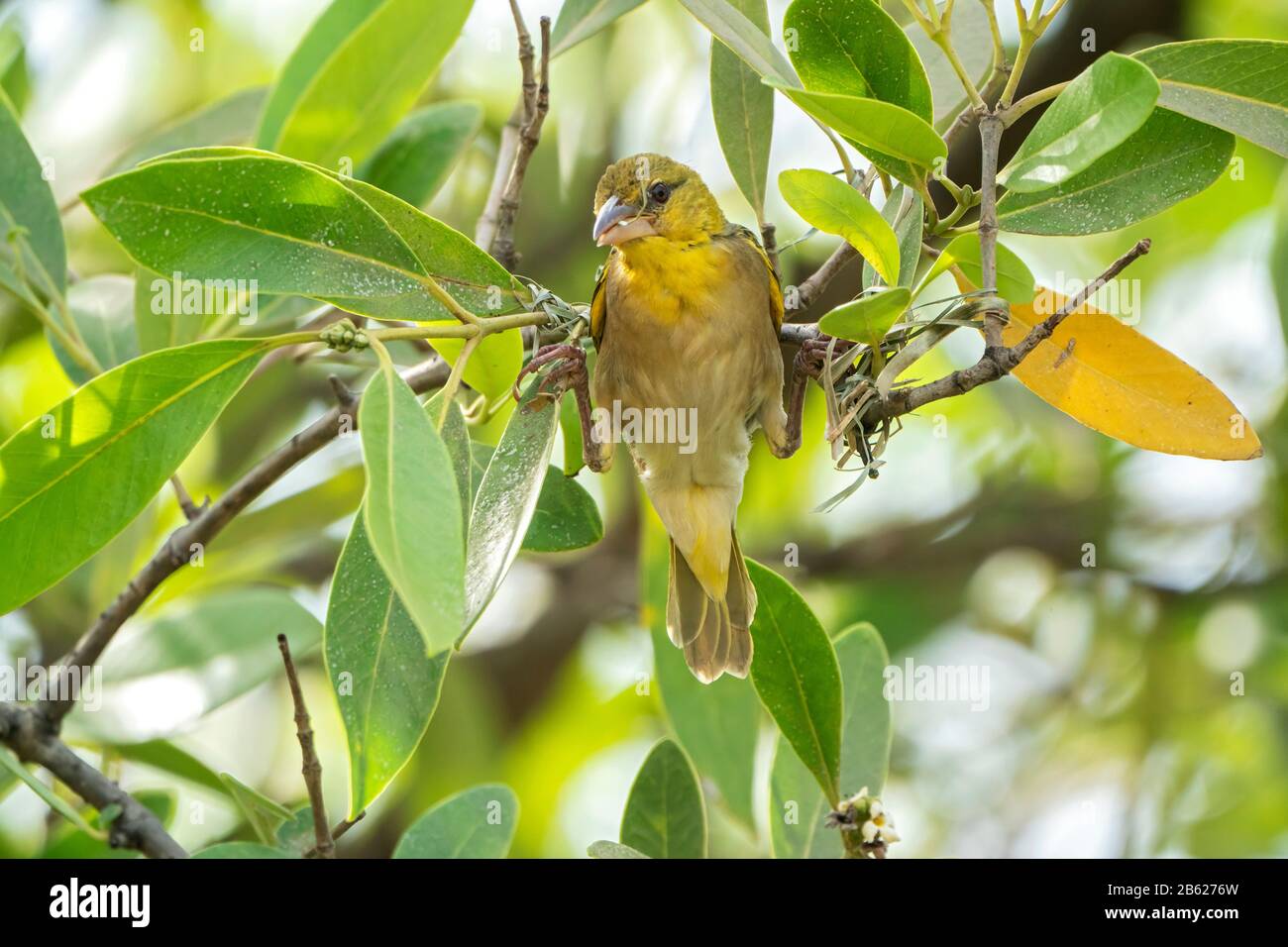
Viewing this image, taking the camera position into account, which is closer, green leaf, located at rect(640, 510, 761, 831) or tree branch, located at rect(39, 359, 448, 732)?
tree branch, located at rect(39, 359, 448, 732)

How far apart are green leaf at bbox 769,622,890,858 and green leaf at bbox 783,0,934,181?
3.60ft

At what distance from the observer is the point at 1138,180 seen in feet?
5.88

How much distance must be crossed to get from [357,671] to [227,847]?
1.85 ft

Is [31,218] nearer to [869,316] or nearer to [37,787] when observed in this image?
[37,787]

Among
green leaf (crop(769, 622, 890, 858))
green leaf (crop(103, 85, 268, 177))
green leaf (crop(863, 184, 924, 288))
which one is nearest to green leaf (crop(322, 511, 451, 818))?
green leaf (crop(863, 184, 924, 288))

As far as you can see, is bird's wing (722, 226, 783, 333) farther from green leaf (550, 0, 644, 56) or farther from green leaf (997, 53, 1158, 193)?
green leaf (997, 53, 1158, 193)

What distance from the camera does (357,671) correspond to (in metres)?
1.71

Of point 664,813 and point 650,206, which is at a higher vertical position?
point 650,206

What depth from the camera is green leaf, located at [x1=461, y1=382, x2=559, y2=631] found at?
5.38 ft

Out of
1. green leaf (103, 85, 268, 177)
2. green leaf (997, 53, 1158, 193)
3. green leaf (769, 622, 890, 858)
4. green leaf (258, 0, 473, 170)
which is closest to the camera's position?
green leaf (997, 53, 1158, 193)

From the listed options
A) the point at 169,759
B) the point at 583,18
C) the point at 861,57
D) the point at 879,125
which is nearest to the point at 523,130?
the point at 583,18

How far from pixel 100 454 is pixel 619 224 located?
4.10 feet

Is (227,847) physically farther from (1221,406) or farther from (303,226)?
(1221,406)
